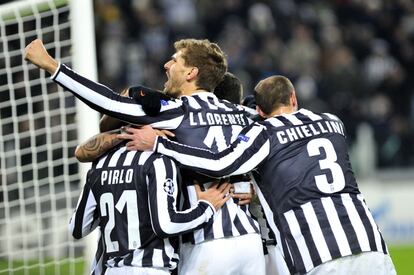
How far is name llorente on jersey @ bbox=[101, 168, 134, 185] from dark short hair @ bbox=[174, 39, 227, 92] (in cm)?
66

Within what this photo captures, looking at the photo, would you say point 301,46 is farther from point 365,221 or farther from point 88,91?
point 88,91

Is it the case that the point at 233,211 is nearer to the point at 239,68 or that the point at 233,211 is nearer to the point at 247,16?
the point at 239,68

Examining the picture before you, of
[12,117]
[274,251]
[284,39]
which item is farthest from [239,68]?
[274,251]

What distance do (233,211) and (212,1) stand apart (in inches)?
446

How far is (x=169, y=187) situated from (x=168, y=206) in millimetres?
104

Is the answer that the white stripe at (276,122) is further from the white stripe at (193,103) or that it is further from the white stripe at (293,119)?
the white stripe at (193,103)

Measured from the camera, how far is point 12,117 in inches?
299

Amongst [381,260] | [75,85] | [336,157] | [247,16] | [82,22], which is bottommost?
[381,260]

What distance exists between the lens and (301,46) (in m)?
16.3

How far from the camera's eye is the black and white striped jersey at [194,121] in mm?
5441

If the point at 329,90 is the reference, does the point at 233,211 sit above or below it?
below

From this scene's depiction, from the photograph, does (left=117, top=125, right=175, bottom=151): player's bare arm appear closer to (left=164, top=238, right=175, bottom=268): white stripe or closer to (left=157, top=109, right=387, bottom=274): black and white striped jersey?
(left=157, top=109, right=387, bottom=274): black and white striped jersey

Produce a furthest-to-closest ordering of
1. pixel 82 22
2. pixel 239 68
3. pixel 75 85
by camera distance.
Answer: pixel 239 68 → pixel 82 22 → pixel 75 85

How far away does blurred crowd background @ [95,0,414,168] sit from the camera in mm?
15578
